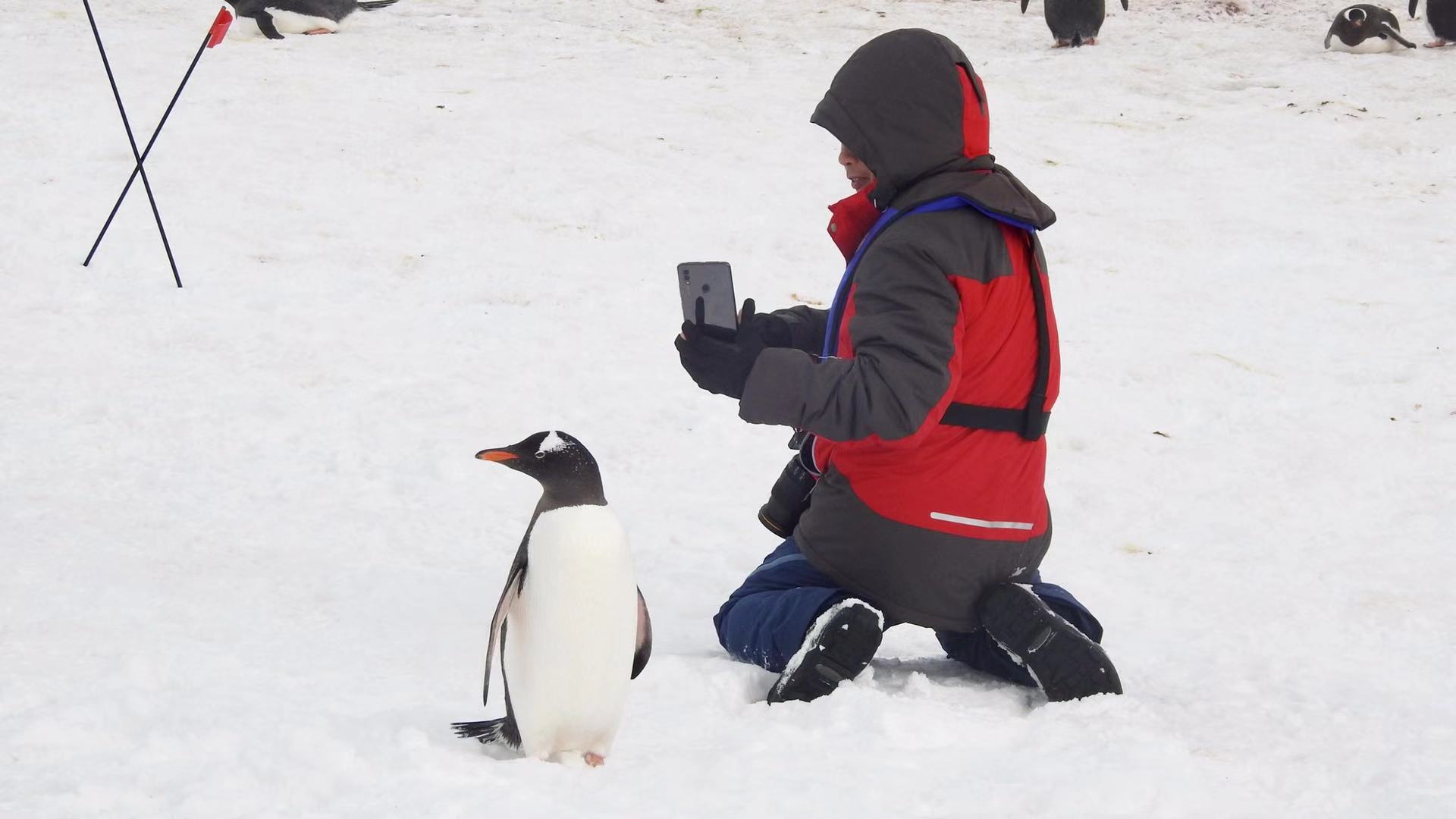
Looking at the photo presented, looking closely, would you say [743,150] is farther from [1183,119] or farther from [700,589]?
[700,589]

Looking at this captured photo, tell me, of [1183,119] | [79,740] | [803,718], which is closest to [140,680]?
[79,740]

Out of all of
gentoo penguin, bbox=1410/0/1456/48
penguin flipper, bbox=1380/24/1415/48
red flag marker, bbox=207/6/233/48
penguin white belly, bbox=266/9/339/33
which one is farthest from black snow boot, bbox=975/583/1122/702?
gentoo penguin, bbox=1410/0/1456/48

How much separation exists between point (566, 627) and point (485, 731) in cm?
19

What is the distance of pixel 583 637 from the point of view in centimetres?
183

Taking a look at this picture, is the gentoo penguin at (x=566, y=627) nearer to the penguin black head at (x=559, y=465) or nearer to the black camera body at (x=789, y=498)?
the penguin black head at (x=559, y=465)

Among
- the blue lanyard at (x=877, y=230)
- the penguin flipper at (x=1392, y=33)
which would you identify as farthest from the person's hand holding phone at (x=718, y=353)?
the penguin flipper at (x=1392, y=33)

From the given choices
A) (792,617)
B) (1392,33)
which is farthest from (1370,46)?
(792,617)

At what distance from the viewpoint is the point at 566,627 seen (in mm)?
1825

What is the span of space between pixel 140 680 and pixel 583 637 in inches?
25.0

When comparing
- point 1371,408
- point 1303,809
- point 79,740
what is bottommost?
point 1371,408

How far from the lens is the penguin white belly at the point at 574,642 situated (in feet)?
5.96

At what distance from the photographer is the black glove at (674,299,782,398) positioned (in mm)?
2074

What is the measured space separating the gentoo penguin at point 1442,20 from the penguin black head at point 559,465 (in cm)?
819

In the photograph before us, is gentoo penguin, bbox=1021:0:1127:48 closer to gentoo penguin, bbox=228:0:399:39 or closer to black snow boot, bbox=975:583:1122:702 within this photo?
gentoo penguin, bbox=228:0:399:39
